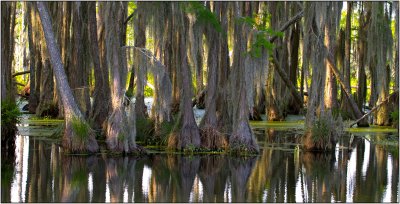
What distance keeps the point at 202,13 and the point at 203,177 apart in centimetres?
390

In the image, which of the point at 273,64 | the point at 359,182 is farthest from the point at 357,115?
the point at 359,182

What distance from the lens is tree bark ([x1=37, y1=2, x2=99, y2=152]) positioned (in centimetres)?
1590

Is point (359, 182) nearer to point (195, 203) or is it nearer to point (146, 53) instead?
point (195, 203)

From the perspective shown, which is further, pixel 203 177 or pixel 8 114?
pixel 8 114

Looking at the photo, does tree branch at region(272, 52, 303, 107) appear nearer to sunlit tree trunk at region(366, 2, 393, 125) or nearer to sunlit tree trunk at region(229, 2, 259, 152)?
sunlit tree trunk at region(366, 2, 393, 125)

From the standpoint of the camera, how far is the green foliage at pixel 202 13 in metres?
15.7

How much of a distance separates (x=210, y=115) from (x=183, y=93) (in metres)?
0.74

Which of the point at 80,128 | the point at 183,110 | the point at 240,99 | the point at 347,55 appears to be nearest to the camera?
the point at 80,128

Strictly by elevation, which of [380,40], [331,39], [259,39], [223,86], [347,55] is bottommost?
[223,86]

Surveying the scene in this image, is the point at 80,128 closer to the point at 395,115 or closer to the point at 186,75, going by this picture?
the point at 186,75

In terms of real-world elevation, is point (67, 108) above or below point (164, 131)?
above

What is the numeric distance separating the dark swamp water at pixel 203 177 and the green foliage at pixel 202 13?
2.62m

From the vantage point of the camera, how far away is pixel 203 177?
13398 mm

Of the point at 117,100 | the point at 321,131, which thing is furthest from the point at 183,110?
the point at 321,131
